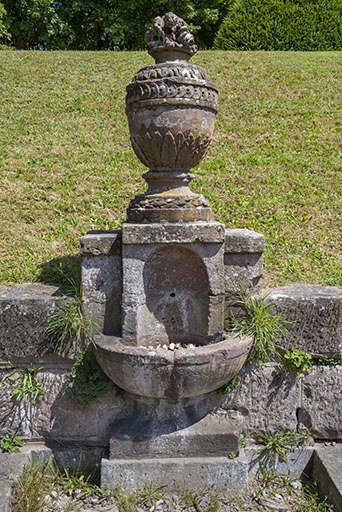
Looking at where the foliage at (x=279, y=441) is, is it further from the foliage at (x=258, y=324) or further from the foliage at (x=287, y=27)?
the foliage at (x=287, y=27)

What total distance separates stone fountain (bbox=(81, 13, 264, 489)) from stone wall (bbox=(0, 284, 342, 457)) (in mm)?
205

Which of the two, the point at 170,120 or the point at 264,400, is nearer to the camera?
the point at 170,120

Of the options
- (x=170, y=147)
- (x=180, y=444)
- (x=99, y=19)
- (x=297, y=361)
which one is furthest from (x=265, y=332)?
(x=99, y=19)

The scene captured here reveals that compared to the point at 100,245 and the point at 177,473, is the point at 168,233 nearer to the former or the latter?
the point at 100,245

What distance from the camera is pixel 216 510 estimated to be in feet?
9.18

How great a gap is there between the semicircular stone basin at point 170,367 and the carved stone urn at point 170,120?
2.83 feet

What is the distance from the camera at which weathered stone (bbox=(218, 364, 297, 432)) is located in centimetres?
313

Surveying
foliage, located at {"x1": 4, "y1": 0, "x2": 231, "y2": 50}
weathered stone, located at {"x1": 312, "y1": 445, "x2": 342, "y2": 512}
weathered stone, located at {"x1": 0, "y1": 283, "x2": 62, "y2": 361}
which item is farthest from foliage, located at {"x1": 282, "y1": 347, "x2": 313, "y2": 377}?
foliage, located at {"x1": 4, "y1": 0, "x2": 231, "y2": 50}

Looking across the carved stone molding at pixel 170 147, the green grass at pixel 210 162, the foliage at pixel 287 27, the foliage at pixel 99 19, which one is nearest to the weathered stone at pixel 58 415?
the green grass at pixel 210 162

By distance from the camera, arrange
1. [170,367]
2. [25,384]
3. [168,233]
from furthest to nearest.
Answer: [25,384], [168,233], [170,367]

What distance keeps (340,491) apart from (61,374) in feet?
6.48

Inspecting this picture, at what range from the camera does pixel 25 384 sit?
3.00 m

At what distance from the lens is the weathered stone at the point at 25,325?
2.91 metres

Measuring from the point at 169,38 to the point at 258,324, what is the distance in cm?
201
